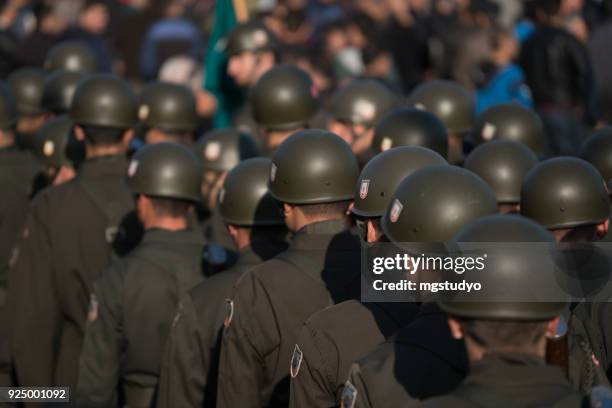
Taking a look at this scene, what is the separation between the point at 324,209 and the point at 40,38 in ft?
35.0

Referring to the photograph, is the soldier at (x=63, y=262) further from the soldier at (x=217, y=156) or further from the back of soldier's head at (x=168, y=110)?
the back of soldier's head at (x=168, y=110)

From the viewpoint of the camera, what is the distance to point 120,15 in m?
19.0

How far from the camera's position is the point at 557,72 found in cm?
1313

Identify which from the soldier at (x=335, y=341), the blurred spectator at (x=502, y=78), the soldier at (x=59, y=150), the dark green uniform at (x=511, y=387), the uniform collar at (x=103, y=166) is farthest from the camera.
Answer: the blurred spectator at (x=502, y=78)

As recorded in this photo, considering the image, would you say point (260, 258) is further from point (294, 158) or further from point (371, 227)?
point (371, 227)

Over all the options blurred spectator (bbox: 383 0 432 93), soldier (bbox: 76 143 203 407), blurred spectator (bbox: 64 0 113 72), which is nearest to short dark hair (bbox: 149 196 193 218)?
soldier (bbox: 76 143 203 407)

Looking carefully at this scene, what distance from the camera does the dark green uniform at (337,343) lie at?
16.6ft

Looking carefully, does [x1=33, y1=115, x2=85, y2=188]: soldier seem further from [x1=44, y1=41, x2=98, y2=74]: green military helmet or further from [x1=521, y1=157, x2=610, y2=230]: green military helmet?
[x1=521, y1=157, x2=610, y2=230]: green military helmet

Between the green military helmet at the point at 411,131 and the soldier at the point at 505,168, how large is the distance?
0.56 metres

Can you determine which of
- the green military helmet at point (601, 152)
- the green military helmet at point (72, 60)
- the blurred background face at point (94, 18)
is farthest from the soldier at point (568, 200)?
the blurred background face at point (94, 18)

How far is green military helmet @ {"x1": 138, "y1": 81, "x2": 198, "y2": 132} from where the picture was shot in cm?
1023

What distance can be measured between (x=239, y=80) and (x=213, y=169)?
1.99m

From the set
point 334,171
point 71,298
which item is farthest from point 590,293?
point 71,298

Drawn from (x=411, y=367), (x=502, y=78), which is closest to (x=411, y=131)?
(x=411, y=367)
